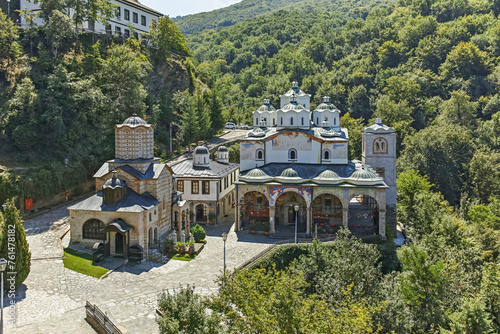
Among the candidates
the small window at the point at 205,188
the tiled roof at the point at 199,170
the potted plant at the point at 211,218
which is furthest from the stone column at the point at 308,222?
the small window at the point at 205,188

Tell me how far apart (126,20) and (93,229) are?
132 ft

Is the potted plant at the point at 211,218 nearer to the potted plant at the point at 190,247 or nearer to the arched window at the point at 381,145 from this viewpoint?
the potted plant at the point at 190,247

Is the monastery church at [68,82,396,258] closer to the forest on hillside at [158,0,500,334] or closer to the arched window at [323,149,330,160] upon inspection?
the arched window at [323,149,330,160]

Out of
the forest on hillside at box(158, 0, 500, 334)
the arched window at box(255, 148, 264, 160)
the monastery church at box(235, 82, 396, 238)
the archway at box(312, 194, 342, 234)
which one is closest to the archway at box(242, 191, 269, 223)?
the monastery church at box(235, 82, 396, 238)

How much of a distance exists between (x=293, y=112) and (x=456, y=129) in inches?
1296

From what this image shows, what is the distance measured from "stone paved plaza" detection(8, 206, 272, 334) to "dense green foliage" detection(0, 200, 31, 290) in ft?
3.36

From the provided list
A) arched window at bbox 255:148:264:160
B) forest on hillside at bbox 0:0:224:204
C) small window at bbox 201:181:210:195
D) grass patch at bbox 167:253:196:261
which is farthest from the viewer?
arched window at bbox 255:148:264:160

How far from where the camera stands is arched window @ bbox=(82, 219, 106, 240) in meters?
24.8

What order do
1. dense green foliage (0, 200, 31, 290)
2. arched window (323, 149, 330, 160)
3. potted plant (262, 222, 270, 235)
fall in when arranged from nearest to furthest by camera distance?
dense green foliage (0, 200, 31, 290) < potted plant (262, 222, 270, 235) < arched window (323, 149, 330, 160)

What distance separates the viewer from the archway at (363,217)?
102 feet

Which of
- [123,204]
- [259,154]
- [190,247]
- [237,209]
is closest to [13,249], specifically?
[123,204]

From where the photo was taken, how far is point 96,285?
2008cm

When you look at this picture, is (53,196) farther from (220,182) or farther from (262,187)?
(262,187)

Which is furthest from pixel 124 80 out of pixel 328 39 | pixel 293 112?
pixel 328 39
